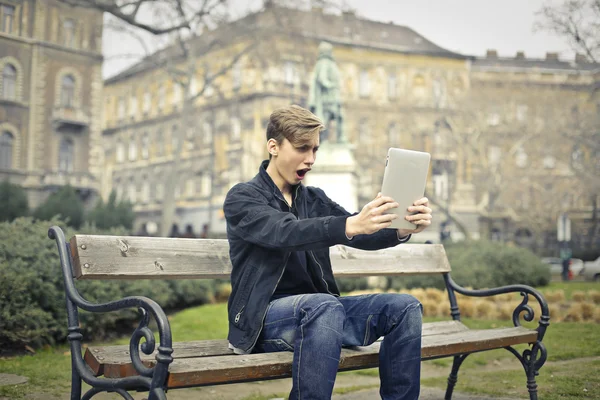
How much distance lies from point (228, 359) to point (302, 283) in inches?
23.3

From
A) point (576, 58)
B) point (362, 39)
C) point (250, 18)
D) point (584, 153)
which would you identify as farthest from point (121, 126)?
point (576, 58)

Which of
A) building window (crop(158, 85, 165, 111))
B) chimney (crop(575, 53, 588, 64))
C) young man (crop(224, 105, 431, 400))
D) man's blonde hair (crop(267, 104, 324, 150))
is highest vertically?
building window (crop(158, 85, 165, 111))

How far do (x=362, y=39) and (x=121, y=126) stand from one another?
2371 centimetres

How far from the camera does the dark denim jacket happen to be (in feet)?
9.73

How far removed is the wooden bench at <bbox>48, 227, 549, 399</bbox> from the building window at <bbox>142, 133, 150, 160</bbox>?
2262 inches

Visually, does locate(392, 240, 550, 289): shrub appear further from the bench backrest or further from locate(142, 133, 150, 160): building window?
locate(142, 133, 150, 160): building window

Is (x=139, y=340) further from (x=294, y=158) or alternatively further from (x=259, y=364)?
(x=294, y=158)

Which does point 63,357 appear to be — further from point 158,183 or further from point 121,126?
point 121,126

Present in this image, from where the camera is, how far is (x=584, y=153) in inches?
944

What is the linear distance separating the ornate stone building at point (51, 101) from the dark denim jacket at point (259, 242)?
31.0 meters

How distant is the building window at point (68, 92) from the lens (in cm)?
3881

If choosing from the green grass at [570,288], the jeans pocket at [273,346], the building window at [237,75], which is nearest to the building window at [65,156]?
the building window at [237,75]

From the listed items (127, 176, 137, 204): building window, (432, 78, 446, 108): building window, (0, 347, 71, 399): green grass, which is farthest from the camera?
(127, 176, 137, 204): building window

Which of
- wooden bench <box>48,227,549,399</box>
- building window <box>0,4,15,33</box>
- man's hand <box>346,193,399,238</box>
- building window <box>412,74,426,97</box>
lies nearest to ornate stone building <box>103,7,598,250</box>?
building window <box>412,74,426,97</box>
